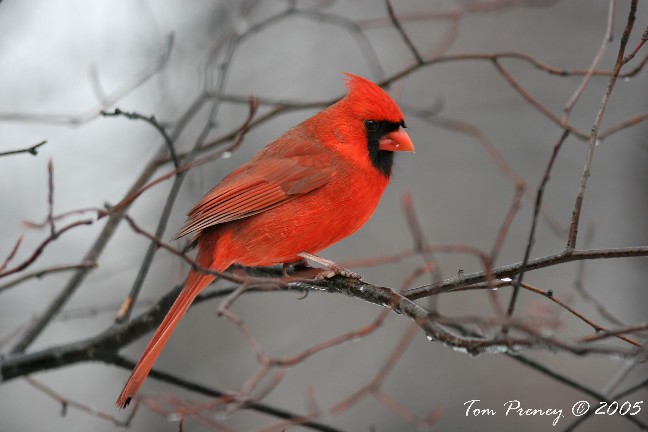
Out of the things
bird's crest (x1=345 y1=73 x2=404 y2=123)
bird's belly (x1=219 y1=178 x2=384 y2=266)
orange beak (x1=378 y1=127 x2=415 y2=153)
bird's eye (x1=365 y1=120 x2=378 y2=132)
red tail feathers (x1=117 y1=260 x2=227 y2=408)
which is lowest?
red tail feathers (x1=117 y1=260 x2=227 y2=408)

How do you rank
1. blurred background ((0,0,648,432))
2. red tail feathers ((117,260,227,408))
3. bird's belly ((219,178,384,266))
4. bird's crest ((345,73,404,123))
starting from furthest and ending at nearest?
blurred background ((0,0,648,432)) → bird's crest ((345,73,404,123)) → bird's belly ((219,178,384,266)) → red tail feathers ((117,260,227,408))

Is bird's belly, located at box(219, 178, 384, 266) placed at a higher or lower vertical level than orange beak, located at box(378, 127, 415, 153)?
lower

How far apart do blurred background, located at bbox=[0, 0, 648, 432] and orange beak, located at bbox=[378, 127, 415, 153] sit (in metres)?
1.05

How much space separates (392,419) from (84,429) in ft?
7.45

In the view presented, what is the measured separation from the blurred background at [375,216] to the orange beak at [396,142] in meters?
1.05

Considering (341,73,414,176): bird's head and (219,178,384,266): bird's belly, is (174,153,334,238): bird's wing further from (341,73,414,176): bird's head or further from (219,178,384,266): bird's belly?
(341,73,414,176): bird's head

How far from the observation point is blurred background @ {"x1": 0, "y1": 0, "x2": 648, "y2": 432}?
478 centimetres

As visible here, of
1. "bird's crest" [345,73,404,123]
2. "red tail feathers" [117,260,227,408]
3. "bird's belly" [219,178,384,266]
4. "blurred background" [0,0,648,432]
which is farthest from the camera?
"blurred background" [0,0,648,432]

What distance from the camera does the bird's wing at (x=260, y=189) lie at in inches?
114

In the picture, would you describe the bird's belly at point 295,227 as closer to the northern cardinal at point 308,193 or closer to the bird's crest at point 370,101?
the northern cardinal at point 308,193

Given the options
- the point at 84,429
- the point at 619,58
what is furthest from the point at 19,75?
the point at 619,58

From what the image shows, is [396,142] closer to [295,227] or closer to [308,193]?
[308,193]

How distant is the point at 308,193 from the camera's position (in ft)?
9.73

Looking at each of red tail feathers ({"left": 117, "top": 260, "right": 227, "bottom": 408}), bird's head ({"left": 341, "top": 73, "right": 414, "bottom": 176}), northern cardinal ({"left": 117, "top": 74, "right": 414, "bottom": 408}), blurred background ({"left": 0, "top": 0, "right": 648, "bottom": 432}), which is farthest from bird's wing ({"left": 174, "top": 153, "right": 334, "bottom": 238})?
blurred background ({"left": 0, "top": 0, "right": 648, "bottom": 432})
